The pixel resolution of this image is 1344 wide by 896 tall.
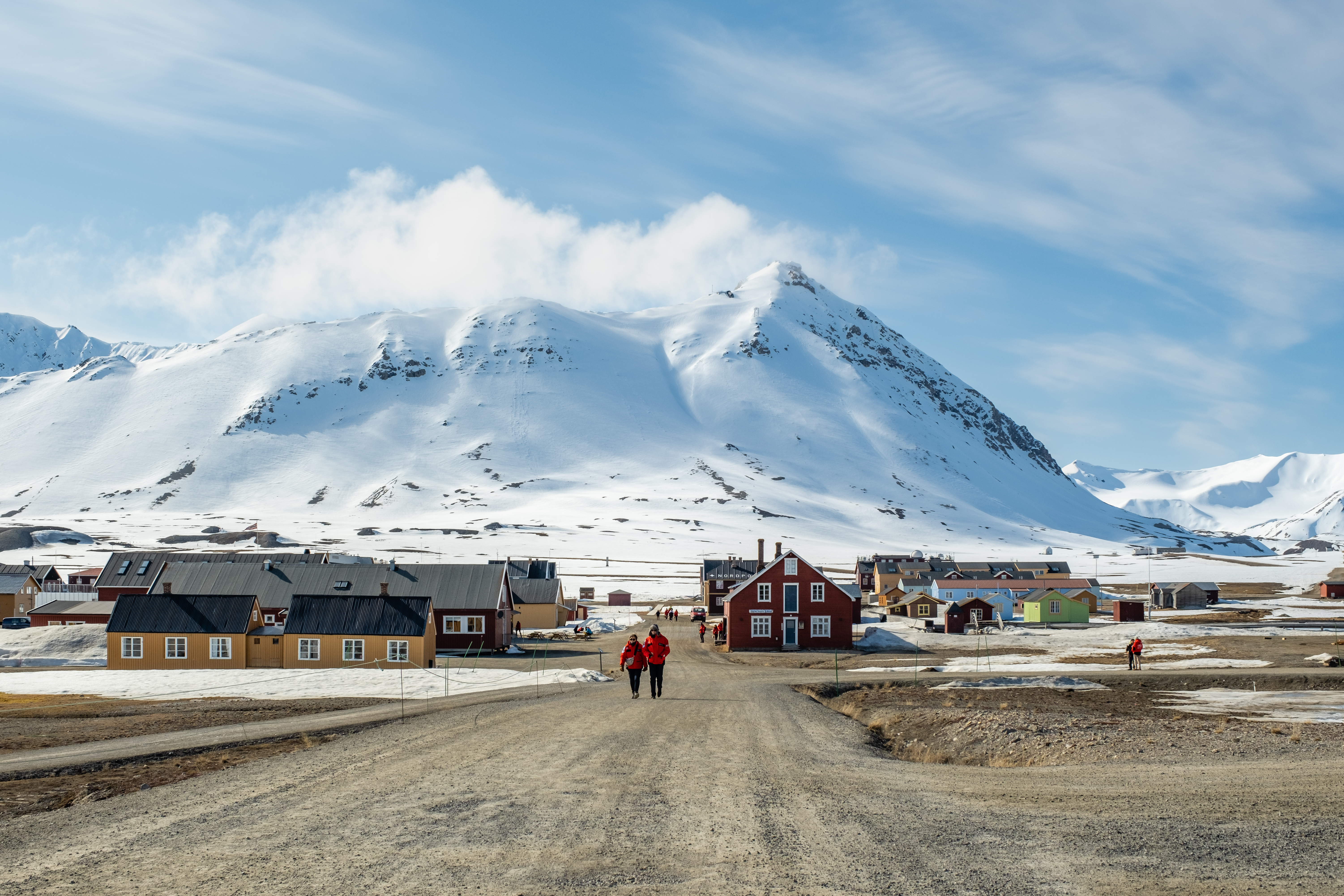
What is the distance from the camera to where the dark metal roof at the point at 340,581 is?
6431 centimetres

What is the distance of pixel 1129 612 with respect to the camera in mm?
94188

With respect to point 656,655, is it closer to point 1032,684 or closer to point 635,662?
point 635,662

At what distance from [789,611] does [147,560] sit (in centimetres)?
6698

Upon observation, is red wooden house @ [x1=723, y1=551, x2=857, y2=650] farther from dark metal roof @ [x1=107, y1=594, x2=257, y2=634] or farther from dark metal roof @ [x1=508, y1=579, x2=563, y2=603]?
dark metal roof @ [x1=107, y1=594, x2=257, y2=634]

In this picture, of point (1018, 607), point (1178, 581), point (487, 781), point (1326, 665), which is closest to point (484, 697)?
point (487, 781)

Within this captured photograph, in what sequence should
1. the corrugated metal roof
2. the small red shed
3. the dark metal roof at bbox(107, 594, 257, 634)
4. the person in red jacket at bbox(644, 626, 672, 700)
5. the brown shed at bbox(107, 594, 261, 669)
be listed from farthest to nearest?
1. the small red shed
2. the corrugated metal roof
3. the dark metal roof at bbox(107, 594, 257, 634)
4. the brown shed at bbox(107, 594, 261, 669)
5. the person in red jacket at bbox(644, 626, 672, 700)

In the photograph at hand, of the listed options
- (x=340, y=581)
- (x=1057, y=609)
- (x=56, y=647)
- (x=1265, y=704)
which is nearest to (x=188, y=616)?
(x=340, y=581)

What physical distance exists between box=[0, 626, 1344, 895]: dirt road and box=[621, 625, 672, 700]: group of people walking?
28.9 ft

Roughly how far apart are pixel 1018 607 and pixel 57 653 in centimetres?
9608

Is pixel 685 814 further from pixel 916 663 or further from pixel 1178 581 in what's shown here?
pixel 1178 581

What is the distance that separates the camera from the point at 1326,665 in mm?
46281

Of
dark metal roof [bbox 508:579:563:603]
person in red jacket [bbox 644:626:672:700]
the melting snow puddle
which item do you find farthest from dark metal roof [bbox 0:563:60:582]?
the melting snow puddle

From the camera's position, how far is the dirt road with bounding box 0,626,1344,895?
9.97 m

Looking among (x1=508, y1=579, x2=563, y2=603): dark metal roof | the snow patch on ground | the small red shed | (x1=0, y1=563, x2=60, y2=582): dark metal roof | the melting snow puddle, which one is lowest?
the small red shed
